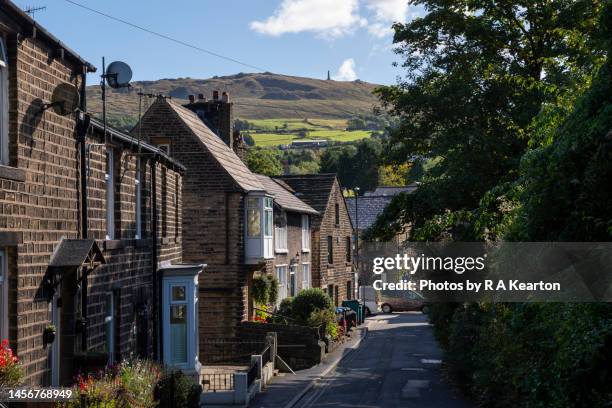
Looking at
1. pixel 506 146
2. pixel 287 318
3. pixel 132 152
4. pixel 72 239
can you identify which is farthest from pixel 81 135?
pixel 287 318

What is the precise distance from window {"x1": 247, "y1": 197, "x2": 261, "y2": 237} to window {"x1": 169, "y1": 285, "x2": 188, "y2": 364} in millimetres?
10494

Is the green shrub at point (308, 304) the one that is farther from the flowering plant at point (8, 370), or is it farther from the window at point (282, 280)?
the flowering plant at point (8, 370)

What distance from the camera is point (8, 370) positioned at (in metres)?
10.9

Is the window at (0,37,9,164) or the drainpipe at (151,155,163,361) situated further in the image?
the drainpipe at (151,155,163,361)

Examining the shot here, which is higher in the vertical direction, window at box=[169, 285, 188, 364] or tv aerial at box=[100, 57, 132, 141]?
tv aerial at box=[100, 57, 132, 141]

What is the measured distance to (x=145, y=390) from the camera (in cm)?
1390

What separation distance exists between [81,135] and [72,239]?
6.72ft

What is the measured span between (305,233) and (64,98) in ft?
117

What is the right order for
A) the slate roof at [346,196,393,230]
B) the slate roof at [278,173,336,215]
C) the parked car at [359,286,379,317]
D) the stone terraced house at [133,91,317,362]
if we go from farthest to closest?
the slate roof at [346,196,393,230]
the parked car at [359,286,379,317]
the slate roof at [278,173,336,215]
the stone terraced house at [133,91,317,362]

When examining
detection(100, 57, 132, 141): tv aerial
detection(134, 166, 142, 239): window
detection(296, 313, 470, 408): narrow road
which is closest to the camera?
detection(100, 57, 132, 141): tv aerial

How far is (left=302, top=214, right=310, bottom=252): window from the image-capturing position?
48.4 meters

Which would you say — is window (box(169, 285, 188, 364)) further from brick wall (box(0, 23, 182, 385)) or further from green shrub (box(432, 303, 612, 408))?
green shrub (box(432, 303, 612, 408))

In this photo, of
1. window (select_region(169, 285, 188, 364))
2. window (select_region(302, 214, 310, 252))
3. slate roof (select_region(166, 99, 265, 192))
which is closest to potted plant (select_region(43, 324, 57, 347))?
window (select_region(169, 285, 188, 364))

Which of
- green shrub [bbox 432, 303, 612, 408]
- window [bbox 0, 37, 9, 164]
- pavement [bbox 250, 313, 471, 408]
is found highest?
window [bbox 0, 37, 9, 164]
